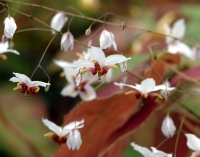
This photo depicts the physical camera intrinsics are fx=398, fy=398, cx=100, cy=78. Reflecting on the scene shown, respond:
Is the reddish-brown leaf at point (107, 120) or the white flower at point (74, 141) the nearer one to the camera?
the white flower at point (74, 141)

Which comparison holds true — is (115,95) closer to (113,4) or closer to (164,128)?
(164,128)

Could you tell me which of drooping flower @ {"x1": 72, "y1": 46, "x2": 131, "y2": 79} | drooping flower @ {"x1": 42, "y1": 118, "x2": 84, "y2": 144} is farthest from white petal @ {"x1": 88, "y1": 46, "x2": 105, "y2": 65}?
drooping flower @ {"x1": 42, "y1": 118, "x2": 84, "y2": 144}

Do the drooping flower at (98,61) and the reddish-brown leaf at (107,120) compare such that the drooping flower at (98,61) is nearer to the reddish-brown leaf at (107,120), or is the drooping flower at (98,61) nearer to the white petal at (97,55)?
the white petal at (97,55)

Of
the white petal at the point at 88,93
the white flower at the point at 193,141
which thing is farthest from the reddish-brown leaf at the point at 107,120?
the white flower at the point at 193,141

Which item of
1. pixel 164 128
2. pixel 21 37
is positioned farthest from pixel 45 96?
pixel 164 128

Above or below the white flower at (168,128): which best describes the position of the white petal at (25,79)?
above

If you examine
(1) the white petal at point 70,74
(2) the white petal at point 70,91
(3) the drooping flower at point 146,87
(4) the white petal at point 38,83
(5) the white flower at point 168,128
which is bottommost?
(2) the white petal at point 70,91

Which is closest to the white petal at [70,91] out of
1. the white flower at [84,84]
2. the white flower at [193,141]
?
the white flower at [84,84]
